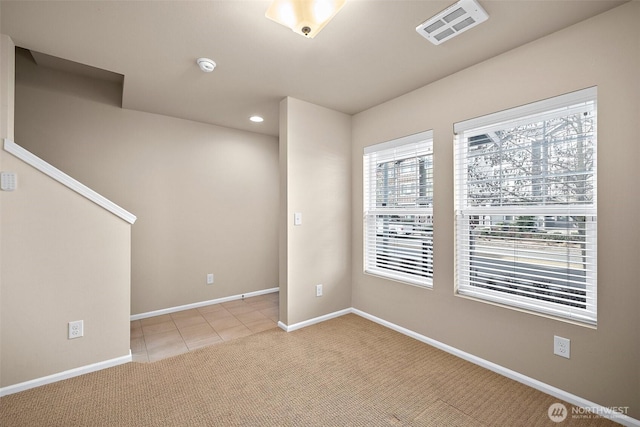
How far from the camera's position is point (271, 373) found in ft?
7.36

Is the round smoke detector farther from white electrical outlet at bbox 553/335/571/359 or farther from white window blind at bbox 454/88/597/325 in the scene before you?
white electrical outlet at bbox 553/335/571/359

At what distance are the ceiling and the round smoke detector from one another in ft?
0.18

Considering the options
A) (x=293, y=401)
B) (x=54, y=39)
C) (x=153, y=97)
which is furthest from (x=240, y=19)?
(x=293, y=401)

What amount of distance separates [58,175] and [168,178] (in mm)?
1522

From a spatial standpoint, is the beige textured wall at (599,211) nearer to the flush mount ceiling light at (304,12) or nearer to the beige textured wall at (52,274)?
the flush mount ceiling light at (304,12)

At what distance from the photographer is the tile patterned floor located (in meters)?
2.68

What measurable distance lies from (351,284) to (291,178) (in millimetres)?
1521

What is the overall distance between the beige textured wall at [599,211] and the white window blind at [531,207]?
Result: 7 cm

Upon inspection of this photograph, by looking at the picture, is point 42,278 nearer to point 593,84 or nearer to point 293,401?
point 293,401

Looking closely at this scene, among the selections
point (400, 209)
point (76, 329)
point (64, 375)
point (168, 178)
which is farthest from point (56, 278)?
point (400, 209)

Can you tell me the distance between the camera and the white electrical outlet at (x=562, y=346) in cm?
191

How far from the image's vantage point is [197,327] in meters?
3.17

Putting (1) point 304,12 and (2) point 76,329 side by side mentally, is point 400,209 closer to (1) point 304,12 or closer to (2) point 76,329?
(1) point 304,12

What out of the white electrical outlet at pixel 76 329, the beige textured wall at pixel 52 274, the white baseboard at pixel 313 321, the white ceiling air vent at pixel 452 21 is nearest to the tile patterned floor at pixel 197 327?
the white baseboard at pixel 313 321
